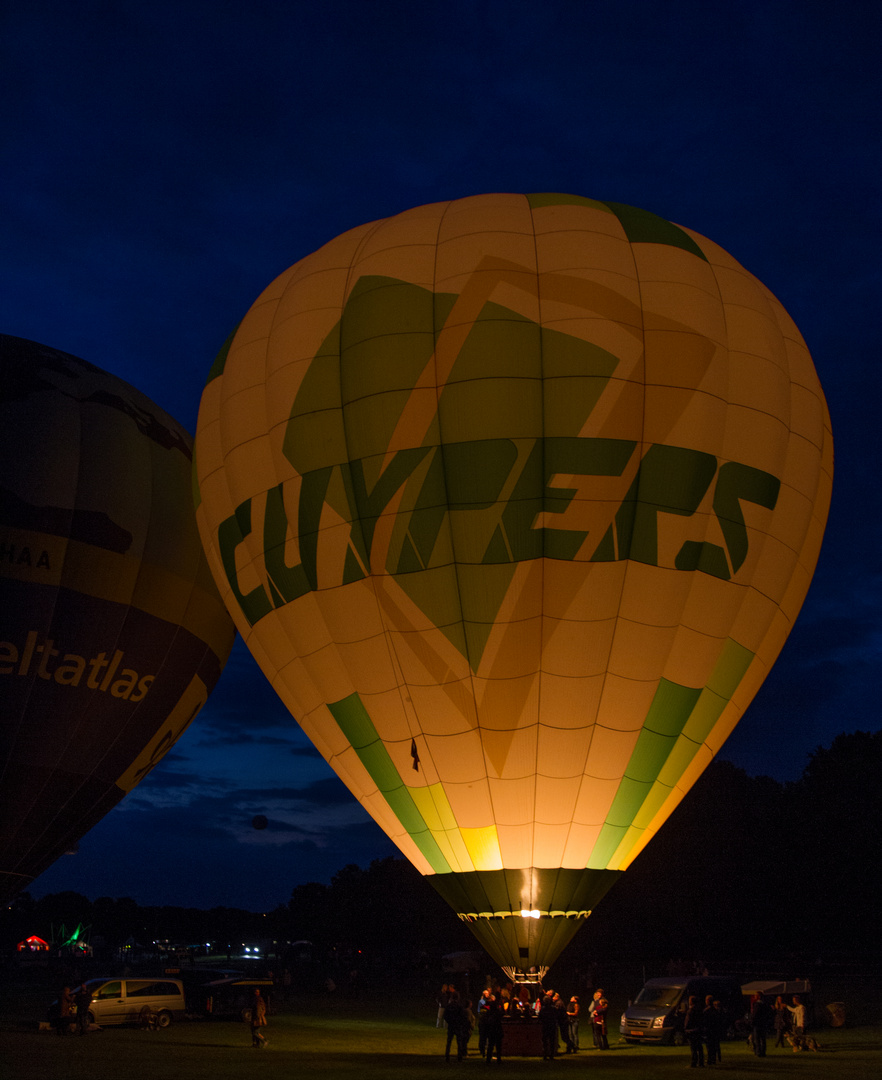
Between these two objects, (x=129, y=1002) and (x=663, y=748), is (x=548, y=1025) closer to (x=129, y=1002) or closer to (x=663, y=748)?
(x=663, y=748)

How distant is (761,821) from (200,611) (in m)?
22.9

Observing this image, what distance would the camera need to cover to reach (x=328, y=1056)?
1303 centimetres

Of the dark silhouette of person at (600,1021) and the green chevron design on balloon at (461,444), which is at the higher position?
the green chevron design on balloon at (461,444)

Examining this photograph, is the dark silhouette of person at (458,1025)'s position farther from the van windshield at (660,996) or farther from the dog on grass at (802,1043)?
the dog on grass at (802,1043)

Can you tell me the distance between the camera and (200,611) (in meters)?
17.9

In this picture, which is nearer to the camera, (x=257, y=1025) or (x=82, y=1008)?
(x=257, y=1025)

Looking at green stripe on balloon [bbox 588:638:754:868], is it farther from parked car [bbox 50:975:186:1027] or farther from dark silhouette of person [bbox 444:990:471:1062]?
parked car [bbox 50:975:186:1027]

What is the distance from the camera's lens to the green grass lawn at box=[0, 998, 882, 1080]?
11055 millimetres

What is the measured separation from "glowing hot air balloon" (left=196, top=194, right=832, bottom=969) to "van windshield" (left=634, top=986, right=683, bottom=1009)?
4.51 meters

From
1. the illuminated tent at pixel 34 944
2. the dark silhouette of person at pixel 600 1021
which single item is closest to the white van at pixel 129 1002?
the dark silhouette of person at pixel 600 1021

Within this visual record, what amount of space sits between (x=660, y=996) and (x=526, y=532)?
850cm

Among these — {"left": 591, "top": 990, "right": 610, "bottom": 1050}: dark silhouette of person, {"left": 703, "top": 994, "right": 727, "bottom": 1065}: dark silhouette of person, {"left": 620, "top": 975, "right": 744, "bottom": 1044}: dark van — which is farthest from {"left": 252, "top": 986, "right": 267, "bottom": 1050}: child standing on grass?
{"left": 703, "top": 994, "right": 727, "bottom": 1065}: dark silhouette of person

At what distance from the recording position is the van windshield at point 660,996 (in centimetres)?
1591

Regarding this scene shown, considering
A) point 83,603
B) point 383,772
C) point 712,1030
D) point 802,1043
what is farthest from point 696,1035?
point 83,603
